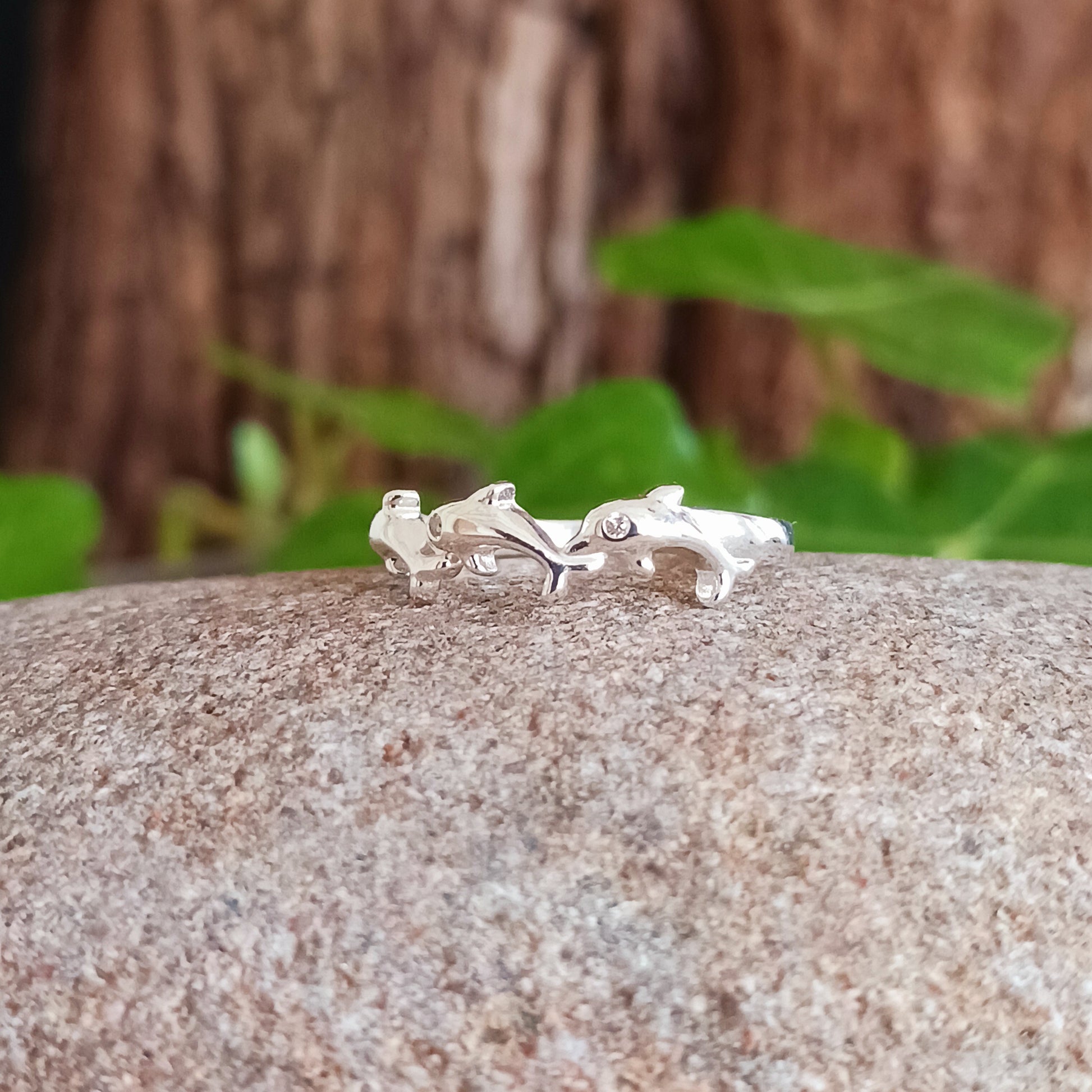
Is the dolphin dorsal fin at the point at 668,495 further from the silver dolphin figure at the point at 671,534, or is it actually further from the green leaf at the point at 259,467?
the green leaf at the point at 259,467

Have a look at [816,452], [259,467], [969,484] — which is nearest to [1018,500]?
[969,484]

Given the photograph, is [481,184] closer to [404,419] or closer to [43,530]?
[404,419]

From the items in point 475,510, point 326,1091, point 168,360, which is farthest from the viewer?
point 168,360

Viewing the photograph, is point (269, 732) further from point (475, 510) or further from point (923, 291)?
point (923, 291)

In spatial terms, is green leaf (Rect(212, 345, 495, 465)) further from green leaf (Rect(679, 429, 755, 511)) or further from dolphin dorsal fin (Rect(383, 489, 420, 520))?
dolphin dorsal fin (Rect(383, 489, 420, 520))

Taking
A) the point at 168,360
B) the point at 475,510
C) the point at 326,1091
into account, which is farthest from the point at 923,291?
the point at 168,360
